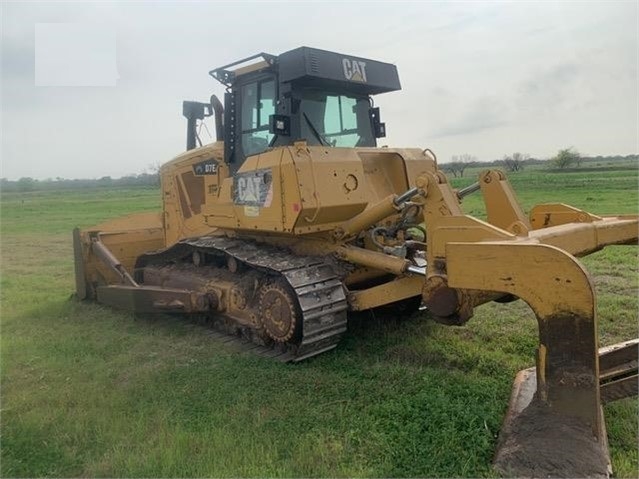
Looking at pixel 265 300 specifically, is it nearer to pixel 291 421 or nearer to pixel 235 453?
pixel 291 421

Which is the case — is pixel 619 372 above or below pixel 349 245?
below

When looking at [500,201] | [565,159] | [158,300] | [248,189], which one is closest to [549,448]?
[500,201]

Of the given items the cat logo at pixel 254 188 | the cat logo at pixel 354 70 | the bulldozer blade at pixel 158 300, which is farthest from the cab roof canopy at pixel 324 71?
the bulldozer blade at pixel 158 300

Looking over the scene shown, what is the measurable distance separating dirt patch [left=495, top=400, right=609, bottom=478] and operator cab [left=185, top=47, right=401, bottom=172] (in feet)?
11.4

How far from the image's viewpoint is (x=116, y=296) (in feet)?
23.4

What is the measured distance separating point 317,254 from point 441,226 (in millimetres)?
1677

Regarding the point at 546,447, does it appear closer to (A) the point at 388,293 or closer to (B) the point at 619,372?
(B) the point at 619,372

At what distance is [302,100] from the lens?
5621 mm

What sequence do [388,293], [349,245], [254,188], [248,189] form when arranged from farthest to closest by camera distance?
1. [248,189]
2. [254,188]
3. [349,245]
4. [388,293]

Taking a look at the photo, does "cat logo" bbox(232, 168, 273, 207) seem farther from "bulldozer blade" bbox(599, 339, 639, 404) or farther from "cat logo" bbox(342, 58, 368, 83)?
"bulldozer blade" bbox(599, 339, 639, 404)

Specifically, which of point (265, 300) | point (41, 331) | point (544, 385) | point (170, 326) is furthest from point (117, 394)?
point (544, 385)

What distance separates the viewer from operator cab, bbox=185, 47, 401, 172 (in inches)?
215

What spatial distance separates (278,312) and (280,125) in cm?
185

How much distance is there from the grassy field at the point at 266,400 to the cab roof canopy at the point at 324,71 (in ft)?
8.77
